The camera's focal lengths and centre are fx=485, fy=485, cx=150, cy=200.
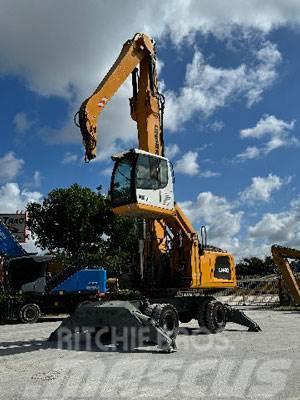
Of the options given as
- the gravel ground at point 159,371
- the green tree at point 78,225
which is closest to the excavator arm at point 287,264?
the gravel ground at point 159,371

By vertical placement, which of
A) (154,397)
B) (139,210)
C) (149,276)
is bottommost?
(154,397)

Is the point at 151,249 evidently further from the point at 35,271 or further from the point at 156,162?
the point at 35,271

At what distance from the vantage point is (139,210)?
11.6 meters

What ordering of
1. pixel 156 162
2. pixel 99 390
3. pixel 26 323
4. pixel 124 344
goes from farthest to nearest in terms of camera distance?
1. pixel 26 323
2. pixel 156 162
3. pixel 124 344
4. pixel 99 390

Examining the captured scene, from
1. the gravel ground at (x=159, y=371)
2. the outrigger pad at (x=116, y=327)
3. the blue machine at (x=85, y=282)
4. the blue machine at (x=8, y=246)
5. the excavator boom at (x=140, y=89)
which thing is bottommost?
the gravel ground at (x=159, y=371)

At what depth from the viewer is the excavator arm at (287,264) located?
2486cm

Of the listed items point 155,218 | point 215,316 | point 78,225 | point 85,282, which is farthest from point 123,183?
point 78,225

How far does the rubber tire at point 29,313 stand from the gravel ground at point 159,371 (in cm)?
731

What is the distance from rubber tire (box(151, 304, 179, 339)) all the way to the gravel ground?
14.4 inches

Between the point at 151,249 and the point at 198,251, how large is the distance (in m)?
1.30

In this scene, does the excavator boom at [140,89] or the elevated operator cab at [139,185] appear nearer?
the elevated operator cab at [139,185]

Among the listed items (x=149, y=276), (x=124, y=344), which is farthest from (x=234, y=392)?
(x=149, y=276)

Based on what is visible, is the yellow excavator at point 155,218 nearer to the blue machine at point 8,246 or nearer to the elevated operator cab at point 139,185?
the elevated operator cab at point 139,185

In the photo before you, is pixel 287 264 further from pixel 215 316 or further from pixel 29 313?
pixel 29 313
